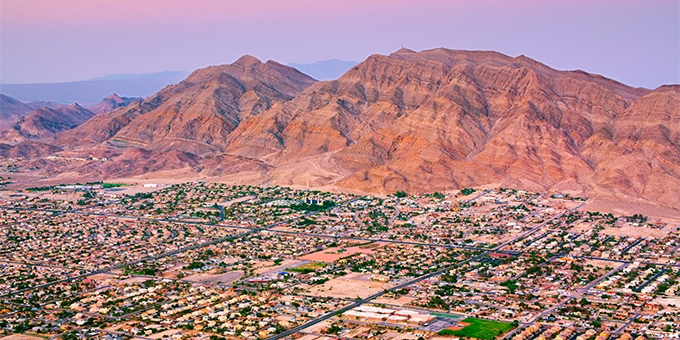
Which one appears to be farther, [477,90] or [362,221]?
[477,90]

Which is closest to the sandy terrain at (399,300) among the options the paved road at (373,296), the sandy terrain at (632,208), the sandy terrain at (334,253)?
the paved road at (373,296)

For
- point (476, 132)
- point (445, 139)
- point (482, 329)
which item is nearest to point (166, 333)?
point (482, 329)

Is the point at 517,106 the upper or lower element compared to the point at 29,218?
upper

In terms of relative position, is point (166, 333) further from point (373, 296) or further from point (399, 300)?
point (399, 300)

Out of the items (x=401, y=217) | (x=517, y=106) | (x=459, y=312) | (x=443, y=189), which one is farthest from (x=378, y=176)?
(x=459, y=312)

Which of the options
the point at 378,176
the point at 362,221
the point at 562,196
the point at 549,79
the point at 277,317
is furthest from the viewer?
the point at 549,79

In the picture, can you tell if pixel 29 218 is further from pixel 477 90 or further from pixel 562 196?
pixel 477 90

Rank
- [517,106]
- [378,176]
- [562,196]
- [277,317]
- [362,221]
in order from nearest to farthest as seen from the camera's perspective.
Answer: [277,317], [362,221], [562,196], [378,176], [517,106]
